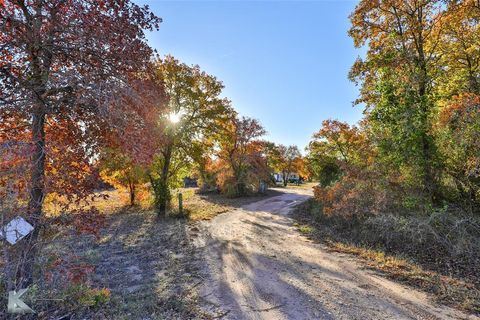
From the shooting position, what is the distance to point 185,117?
12734 millimetres

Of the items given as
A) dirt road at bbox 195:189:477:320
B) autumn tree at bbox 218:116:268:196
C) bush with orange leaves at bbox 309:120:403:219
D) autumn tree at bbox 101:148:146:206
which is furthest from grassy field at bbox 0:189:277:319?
autumn tree at bbox 218:116:268:196

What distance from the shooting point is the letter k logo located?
3.14 m

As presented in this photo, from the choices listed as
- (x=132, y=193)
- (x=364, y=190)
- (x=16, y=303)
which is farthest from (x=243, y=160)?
(x=16, y=303)

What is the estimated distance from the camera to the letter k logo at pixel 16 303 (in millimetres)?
3141

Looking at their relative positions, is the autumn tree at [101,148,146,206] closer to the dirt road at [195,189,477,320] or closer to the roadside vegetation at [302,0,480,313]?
the dirt road at [195,189,477,320]

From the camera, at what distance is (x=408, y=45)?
9.35m

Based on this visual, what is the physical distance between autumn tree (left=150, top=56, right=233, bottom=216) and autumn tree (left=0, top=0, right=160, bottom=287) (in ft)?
24.4

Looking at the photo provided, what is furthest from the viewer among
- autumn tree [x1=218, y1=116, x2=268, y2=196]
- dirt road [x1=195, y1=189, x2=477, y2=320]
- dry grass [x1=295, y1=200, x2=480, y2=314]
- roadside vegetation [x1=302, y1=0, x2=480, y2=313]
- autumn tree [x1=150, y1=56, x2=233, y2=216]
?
autumn tree [x1=218, y1=116, x2=268, y2=196]

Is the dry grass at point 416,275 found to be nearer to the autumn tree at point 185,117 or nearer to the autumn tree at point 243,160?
the autumn tree at point 185,117

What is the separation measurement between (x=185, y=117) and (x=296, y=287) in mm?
9797

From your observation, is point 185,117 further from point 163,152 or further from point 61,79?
point 61,79

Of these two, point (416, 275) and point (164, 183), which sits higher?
point (164, 183)

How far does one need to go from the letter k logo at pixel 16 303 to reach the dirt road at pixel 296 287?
2391 millimetres

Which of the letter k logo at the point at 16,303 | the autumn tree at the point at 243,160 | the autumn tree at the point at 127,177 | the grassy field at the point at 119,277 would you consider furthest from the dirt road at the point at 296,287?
the autumn tree at the point at 243,160
